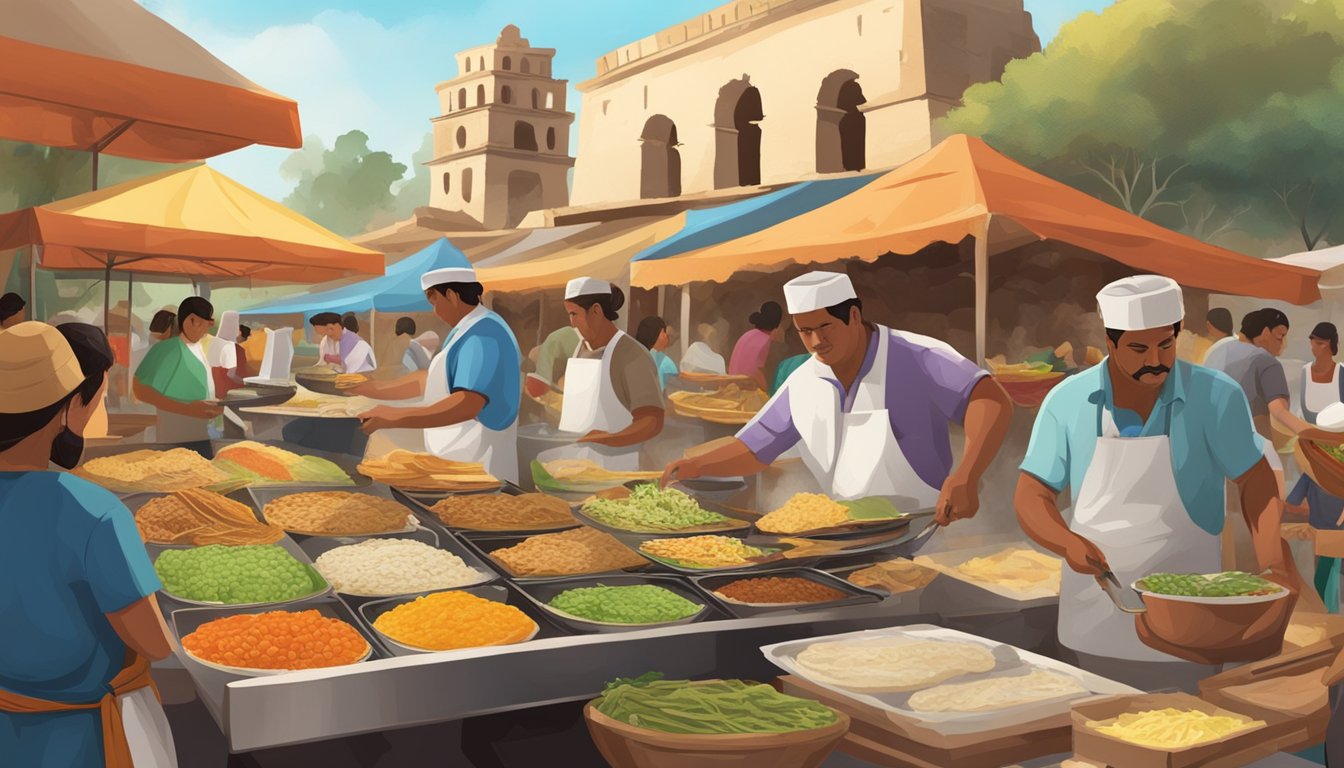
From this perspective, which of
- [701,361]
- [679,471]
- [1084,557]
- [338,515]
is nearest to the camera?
[1084,557]

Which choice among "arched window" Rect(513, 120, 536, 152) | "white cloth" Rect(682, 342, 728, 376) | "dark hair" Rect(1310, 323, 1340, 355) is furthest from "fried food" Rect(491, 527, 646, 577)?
"arched window" Rect(513, 120, 536, 152)

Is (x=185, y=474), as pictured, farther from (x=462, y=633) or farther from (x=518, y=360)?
(x=462, y=633)

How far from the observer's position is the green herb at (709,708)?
1.82 metres

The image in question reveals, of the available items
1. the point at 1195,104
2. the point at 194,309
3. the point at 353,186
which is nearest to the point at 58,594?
the point at 194,309

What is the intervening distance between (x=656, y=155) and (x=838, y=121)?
5547 millimetres

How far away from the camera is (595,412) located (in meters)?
5.27

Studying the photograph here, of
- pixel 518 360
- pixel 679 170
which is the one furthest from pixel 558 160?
pixel 518 360

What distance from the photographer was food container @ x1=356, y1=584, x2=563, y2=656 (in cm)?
223

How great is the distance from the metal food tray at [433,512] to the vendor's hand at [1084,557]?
1.58 m

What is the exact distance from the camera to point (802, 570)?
2900mm

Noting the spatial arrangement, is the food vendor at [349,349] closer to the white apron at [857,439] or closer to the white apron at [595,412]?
the white apron at [595,412]

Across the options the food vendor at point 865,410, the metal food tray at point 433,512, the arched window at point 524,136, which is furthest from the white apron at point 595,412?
the arched window at point 524,136

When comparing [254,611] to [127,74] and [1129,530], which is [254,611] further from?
[1129,530]

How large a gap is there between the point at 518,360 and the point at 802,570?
1.84 metres
